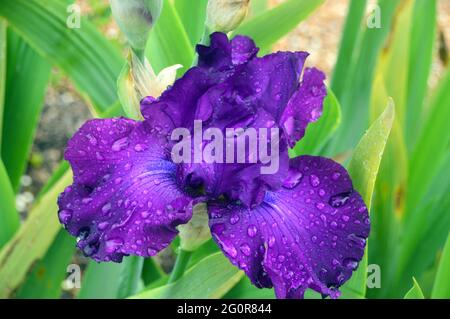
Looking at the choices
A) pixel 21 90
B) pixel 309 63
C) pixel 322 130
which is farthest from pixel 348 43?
pixel 309 63

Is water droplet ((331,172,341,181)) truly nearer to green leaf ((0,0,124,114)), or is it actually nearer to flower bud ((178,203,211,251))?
flower bud ((178,203,211,251))

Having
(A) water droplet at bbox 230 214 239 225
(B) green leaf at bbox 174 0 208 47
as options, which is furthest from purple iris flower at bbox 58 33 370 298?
(B) green leaf at bbox 174 0 208 47

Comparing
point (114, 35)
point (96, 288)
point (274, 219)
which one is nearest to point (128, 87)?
point (274, 219)

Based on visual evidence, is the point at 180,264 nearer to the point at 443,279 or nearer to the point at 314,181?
the point at 314,181

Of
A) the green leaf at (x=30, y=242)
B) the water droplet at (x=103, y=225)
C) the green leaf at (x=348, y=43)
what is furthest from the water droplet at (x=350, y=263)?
the green leaf at (x=348, y=43)

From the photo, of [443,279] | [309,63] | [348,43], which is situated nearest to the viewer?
[443,279]

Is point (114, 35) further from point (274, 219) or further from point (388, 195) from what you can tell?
point (274, 219)
